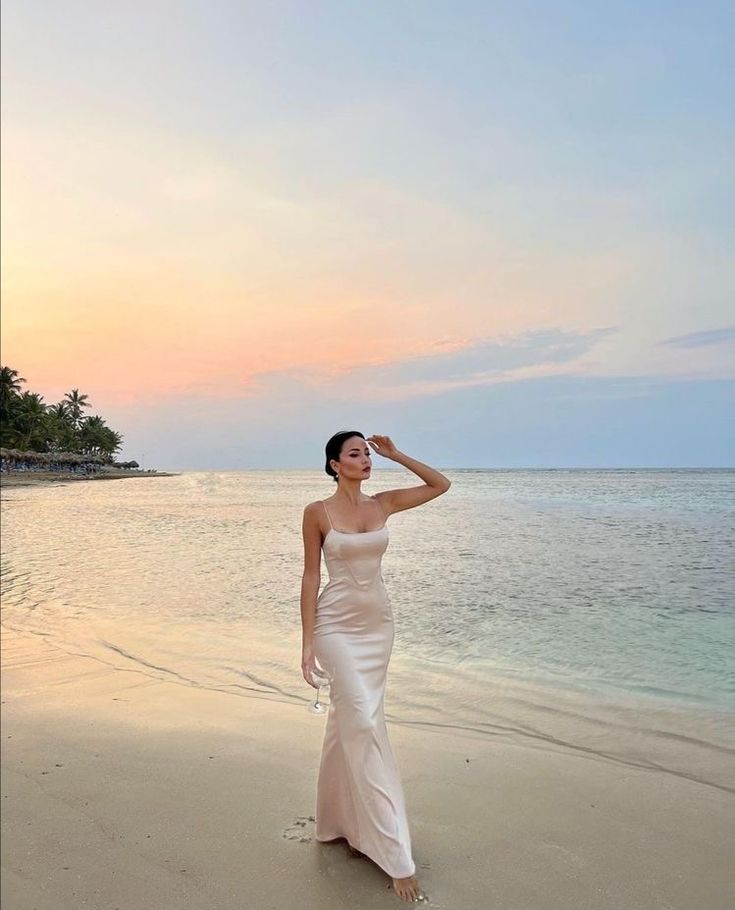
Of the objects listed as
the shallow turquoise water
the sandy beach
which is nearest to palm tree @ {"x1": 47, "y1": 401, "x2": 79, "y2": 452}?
the shallow turquoise water

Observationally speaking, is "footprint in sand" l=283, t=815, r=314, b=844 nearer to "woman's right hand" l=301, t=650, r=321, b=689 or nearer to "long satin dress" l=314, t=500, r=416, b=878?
"long satin dress" l=314, t=500, r=416, b=878

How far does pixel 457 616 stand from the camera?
1162 cm

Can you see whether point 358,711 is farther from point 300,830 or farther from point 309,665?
point 300,830

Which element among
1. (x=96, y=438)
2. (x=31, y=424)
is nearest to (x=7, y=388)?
(x=31, y=424)

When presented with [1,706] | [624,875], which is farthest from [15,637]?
[624,875]

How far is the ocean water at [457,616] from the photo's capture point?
733 centimetres

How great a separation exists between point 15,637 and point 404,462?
7716 millimetres

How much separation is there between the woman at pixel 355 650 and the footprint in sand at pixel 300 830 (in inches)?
4.5

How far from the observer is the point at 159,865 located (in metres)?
3.70

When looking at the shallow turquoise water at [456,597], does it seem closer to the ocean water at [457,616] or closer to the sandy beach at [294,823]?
the ocean water at [457,616]

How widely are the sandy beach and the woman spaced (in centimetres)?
22

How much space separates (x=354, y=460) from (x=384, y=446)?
0.63ft

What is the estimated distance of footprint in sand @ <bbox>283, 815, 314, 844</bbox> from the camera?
4016 mm

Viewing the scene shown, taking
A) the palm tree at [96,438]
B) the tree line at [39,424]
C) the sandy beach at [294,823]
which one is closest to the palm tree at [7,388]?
the tree line at [39,424]
